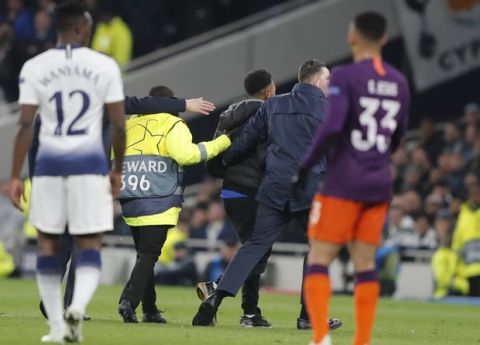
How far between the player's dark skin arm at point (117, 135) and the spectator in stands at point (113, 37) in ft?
49.1

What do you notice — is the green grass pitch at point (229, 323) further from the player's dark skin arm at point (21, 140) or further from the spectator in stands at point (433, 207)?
the spectator in stands at point (433, 207)

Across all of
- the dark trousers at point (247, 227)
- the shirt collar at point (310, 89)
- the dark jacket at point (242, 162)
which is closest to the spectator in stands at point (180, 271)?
the dark trousers at point (247, 227)

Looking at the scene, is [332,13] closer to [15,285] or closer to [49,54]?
[15,285]

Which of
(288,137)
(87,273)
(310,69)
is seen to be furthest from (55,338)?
(310,69)

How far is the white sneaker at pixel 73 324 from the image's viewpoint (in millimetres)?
9008

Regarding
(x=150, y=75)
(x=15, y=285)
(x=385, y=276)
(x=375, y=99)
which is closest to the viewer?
(x=375, y=99)

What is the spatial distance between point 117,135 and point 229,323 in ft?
12.9

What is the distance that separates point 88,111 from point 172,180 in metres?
2.95

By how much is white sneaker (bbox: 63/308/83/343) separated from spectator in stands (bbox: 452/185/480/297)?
11826 mm

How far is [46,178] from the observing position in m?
9.27

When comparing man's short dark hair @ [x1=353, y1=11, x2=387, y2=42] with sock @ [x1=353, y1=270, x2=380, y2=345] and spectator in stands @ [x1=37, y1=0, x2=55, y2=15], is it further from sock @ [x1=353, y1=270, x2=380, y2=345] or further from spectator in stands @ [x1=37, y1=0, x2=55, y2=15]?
spectator in stands @ [x1=37, y1=0, x2=55, y2=15]

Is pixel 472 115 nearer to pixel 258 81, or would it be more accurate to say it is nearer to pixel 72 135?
pixel 258 81

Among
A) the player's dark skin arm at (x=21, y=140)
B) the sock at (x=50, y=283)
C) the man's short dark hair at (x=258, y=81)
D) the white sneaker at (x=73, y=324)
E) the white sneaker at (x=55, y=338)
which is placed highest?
the man's short dark hair at (x=258, y=81)

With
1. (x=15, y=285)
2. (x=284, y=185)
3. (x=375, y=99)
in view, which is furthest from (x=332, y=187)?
(x=15, y=285)
